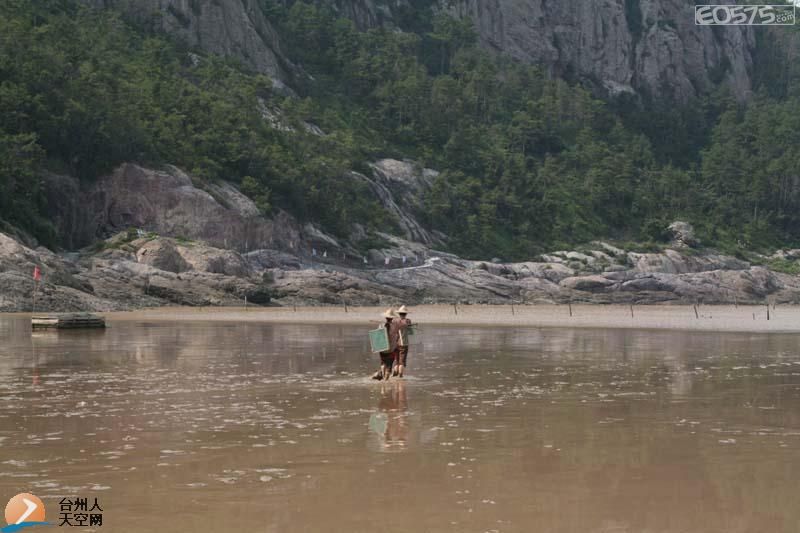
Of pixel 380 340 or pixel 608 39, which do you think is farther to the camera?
pixel 608 39

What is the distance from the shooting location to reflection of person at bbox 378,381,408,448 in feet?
48.8

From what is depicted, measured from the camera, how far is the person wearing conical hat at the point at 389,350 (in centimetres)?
2267

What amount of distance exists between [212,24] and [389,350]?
4646 inches

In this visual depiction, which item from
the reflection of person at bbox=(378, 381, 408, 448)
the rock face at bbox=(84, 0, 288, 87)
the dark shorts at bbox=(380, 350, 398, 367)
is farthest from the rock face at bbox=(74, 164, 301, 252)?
the reflection of person at bbox=(378, 381, 408, 448)

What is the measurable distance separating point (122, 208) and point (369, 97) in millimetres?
67562

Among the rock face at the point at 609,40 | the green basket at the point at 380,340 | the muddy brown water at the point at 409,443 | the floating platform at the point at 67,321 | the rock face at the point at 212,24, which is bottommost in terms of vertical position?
the muddy brown water at the point at 409,443

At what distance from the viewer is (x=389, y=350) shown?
74.8ft

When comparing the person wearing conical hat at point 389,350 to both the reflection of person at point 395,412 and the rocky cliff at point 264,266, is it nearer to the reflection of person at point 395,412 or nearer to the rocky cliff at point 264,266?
the reflection of person at point 395,412

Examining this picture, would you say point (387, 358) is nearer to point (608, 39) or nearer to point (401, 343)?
point (401, 343)

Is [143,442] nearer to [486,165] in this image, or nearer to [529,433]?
[529,433]

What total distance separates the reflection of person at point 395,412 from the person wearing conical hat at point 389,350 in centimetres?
41

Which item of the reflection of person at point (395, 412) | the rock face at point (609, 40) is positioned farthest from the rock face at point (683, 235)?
the reflection of person at point (395, 412)

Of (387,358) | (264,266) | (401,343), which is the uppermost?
Answer: (264,266)

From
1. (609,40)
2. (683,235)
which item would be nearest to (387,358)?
(683,235)
